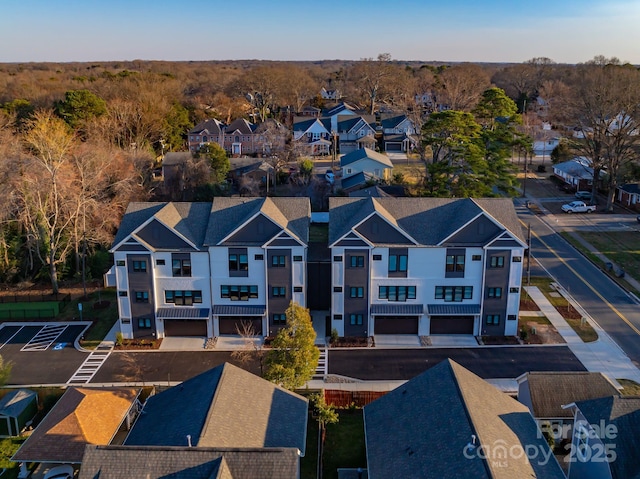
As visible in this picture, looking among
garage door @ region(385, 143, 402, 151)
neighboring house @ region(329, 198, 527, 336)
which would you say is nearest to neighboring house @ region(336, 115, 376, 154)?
garage door @ region(385, 143, 402, 151)

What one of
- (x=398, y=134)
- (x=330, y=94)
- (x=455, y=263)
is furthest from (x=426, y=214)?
(x=330, y=94)

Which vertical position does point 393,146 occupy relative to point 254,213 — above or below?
below

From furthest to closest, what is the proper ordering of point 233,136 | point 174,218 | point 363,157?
point 233,136 → point 363,157 → point 174,218

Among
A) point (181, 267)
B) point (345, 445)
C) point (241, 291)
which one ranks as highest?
point (181, 267)

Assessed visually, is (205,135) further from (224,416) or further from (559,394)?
(559,394)

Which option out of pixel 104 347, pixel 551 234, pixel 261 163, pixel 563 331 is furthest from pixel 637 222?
pixel 104 347

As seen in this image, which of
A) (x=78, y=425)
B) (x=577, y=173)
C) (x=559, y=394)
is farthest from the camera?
(x=577, y=173)

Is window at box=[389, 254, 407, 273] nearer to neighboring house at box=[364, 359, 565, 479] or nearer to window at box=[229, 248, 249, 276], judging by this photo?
window at box=[229, 248, 249, 276]
